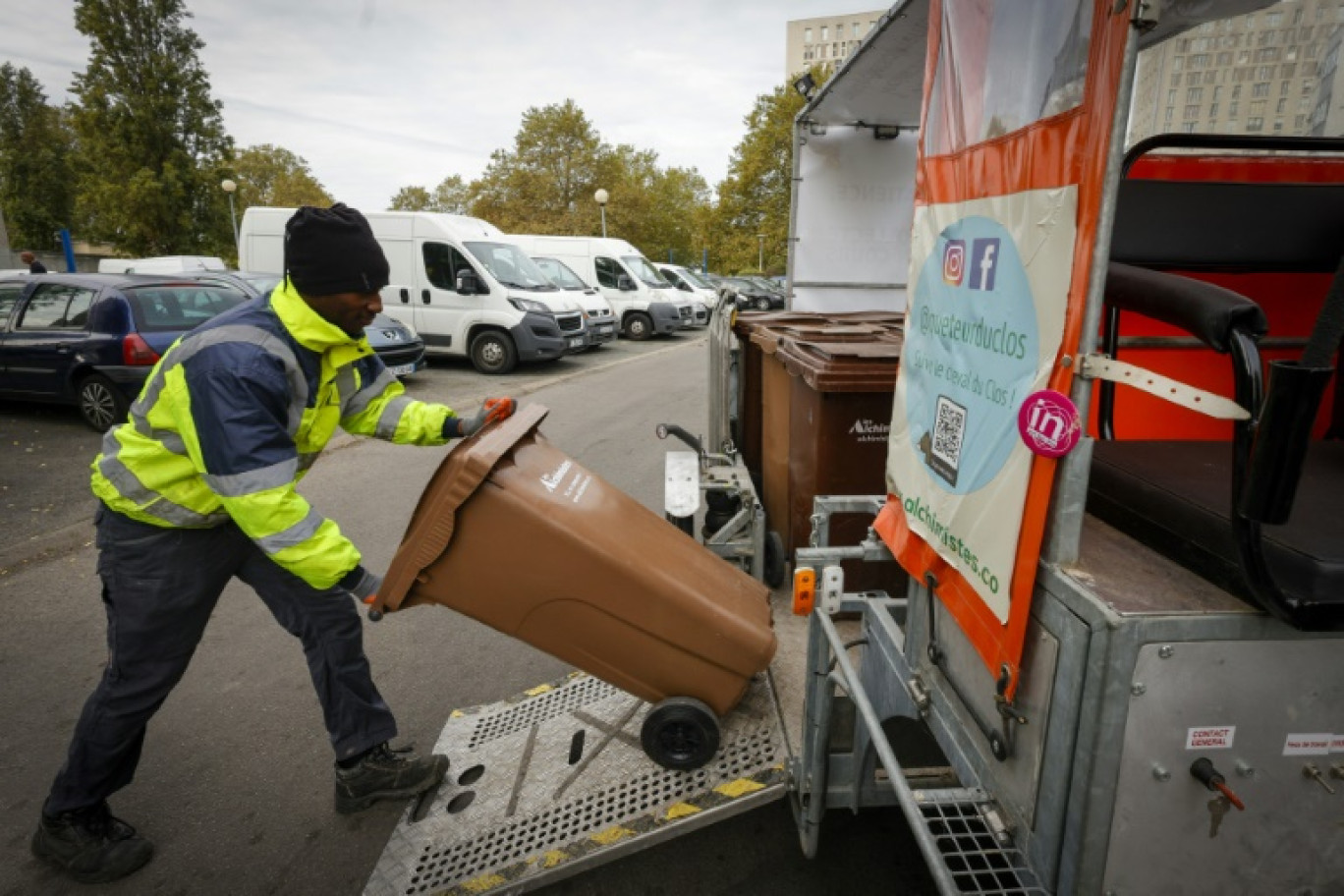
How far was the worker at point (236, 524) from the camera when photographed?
2.04 m

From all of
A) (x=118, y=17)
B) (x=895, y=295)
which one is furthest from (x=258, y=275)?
(x=118, y=17)

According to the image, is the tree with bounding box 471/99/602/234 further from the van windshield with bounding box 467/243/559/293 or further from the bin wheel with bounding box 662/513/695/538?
the bin wheel with bounding box 662/513/695/538

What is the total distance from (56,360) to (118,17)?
25.5 metres

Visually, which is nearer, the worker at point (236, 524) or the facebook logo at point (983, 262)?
the facebook logo at point (983, 262)

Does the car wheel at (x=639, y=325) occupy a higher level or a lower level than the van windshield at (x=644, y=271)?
lower

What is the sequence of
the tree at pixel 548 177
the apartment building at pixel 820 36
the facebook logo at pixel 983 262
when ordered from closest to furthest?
the facebook logo at pixel 983 262, the tree at pixel 548 177, the apartment building at pixel 820 36

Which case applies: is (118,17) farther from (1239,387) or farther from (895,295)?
(1239,387)

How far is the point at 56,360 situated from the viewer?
7855 millimetres

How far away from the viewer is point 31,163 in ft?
120

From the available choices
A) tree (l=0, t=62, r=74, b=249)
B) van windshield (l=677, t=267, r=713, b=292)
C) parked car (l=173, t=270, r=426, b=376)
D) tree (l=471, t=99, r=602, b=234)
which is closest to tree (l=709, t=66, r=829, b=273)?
van windshield (l=677, t=267, r=713, b=292)

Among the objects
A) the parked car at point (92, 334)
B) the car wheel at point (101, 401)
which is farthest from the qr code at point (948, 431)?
the car wheel at point (101, 401)

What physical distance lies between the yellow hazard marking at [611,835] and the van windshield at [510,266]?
1070 centimetres

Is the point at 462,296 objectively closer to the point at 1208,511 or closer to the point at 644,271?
the point at 644,271

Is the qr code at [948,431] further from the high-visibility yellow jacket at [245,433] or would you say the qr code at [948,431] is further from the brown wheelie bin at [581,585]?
the high-visibility yellow jacket at [245,433]
